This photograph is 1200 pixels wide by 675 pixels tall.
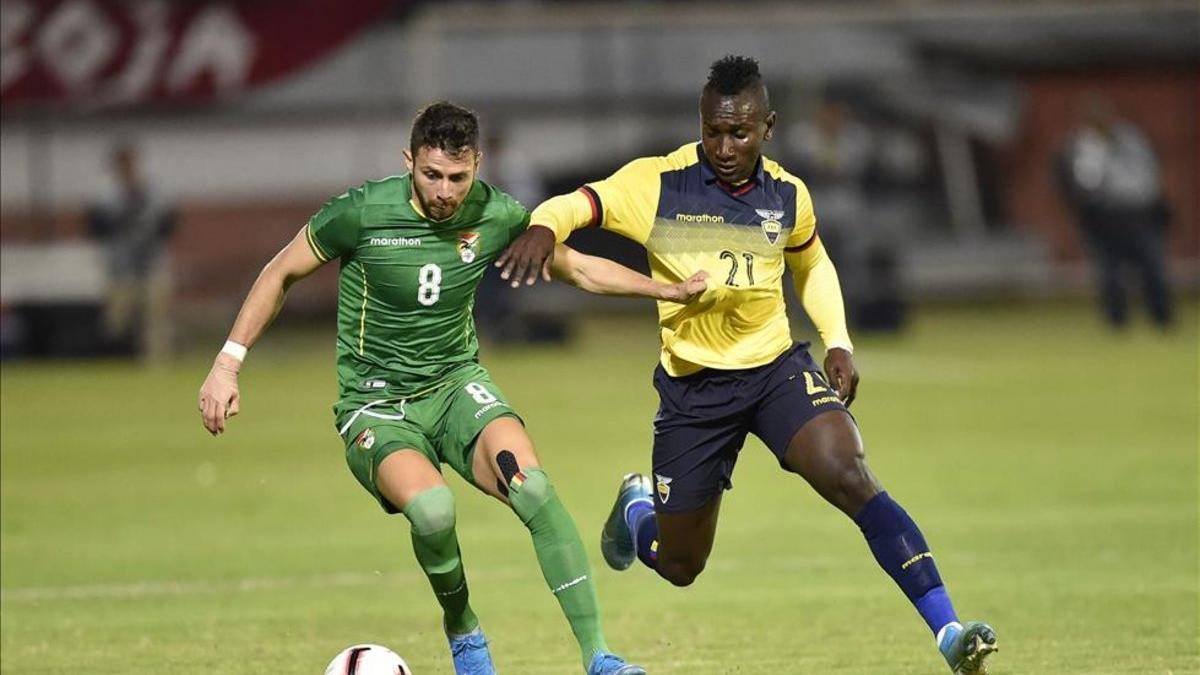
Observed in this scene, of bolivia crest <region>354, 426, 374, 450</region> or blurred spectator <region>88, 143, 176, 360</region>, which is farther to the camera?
blurred spectator <region>88, 143, 176, 360</region>

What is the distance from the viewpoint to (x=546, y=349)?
81.6 ft

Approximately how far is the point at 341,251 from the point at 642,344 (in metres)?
17.8

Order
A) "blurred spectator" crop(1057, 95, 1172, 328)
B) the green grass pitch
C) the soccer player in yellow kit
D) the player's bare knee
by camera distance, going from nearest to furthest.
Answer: the soccer player in yellow kit, the player's bare knee, the green grass pitch, "blurred spectator" crop(1057, 95, 1172, 328)

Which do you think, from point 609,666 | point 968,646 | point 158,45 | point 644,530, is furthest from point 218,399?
point 158,45

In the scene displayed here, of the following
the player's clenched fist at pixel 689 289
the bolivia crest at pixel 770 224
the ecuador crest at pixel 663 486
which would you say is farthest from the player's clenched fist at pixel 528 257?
the ecuador crest at pixel 663 486

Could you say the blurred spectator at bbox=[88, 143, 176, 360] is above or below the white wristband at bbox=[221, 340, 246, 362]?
below

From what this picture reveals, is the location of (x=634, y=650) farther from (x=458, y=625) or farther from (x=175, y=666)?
(x=175, y=666)

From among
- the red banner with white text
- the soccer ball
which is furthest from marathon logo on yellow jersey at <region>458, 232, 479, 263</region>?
the red banner with white text

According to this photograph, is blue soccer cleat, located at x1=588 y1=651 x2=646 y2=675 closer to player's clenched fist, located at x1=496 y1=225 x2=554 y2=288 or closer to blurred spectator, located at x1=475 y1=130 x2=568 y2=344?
player's clenched fist, located at x1=496 y1=225 x2=554 y2=288

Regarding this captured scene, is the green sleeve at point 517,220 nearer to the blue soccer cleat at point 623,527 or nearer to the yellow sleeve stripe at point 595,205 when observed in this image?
the yellow sleeve stripe at point 595,205

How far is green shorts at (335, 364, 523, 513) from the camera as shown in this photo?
7.88 m

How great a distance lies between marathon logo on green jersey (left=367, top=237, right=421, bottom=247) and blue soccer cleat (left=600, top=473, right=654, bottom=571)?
2036 mm

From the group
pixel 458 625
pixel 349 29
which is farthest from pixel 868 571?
pixel 349 29

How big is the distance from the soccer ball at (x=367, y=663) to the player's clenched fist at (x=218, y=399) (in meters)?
0.94
